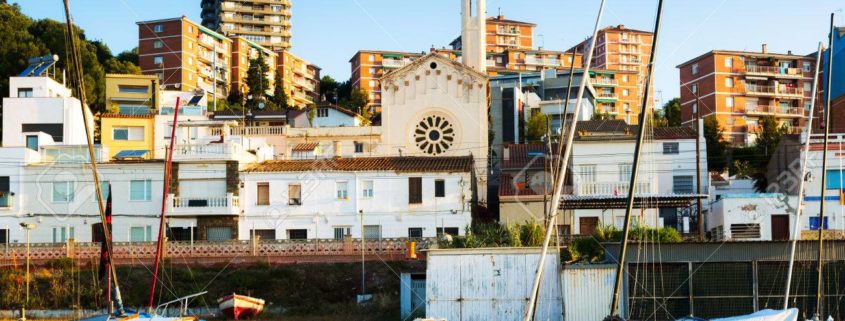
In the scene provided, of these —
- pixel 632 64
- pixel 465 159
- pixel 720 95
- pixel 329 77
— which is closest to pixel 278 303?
pixel 465 159

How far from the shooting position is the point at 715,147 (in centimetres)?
8650

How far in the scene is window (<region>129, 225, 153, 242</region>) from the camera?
59500mm

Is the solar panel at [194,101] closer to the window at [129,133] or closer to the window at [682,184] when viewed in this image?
the window at [129,133]

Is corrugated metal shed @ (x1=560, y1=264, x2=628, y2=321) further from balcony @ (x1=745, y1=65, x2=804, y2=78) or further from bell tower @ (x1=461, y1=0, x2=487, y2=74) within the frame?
balcony @ (x1=745, y1=65, x2=804, y2=78)

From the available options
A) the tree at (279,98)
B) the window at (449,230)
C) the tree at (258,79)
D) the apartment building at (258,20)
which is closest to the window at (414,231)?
the window at (449,230)

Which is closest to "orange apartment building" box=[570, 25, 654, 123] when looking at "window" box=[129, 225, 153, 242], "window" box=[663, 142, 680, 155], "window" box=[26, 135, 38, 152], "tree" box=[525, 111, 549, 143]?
"tree" box=[525, 111, 549, 143]

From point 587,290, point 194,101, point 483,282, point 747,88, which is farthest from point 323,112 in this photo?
point 587,290

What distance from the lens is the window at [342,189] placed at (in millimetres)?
60094

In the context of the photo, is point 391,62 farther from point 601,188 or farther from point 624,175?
point 601,188

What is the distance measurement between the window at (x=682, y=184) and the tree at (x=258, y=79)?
5657 cm

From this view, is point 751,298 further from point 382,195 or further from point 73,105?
point 73,105

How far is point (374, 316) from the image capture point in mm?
45469

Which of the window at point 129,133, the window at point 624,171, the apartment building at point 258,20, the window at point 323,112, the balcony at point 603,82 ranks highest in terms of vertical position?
the apartment building at point 258,20

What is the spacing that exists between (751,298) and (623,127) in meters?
29.7
